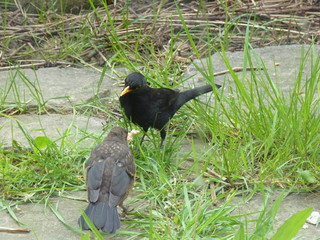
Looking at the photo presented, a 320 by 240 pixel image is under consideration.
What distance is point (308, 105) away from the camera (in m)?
4.88

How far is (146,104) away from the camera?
5.35 meters

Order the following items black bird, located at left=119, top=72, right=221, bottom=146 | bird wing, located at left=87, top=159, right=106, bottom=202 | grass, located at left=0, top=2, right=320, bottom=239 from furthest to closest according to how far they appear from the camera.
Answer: black bird, located at left=119, top=72, right=221, bottom=146, grass, located at left=0, top=2, right=320, bottom=239, bird wing, located at left=87, top=159, right=106, bottom=202

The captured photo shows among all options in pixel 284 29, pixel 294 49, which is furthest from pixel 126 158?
pixel 284 29

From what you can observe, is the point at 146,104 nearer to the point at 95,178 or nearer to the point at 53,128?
the point at 53,128

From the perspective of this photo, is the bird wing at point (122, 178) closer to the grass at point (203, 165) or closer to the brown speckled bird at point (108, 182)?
the brown speckled bird at point (108, 182)

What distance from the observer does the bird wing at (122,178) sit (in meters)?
4.11

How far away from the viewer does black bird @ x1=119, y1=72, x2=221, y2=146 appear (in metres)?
5.30

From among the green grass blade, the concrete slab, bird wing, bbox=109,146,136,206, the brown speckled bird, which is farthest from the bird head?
the green grass blade

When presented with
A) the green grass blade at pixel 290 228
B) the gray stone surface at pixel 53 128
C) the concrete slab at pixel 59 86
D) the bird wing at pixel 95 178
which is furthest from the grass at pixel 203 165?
the green grass blade at pixel 290 228

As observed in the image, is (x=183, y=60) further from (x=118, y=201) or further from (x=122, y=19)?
(x=118, y=201)

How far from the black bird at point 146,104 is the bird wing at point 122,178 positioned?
2.52 ft

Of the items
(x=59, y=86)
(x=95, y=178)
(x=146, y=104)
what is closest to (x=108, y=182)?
(x=95, y=178)

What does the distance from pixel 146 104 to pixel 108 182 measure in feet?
4.07

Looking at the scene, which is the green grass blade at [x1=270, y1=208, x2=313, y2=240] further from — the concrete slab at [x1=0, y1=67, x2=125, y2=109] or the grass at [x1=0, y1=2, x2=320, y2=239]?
the concrete slab at [x1=0, y1=67, x2=125, y2=109]
